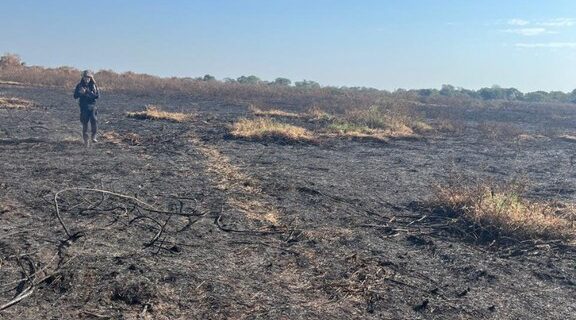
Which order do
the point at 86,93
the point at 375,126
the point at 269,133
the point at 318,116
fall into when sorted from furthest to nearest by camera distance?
the point at 318,116 → the point at 375,126 → the point at 269,133 → the point at 86,93

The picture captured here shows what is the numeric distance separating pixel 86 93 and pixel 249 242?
25.3ft

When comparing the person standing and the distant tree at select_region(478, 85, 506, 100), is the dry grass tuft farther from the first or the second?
the distant tree at select_region(478, 85, 506, 100)

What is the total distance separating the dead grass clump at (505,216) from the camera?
24.5ft

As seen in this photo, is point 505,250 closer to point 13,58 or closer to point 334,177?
point 334,177

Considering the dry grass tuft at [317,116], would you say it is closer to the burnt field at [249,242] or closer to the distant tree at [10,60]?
the burnt field at [249,242]

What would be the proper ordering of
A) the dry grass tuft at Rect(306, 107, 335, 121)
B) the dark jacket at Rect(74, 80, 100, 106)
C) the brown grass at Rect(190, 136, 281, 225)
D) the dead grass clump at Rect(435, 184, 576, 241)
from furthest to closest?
1. the dry grass tuft at Rect(306, 107, 335, 121)
2. the dark jacket at Rect(74, 80, 100, 106)
3. the brown grass at Rect(190, 136, 281, 225)
4. the dead grass clump at Rect(435, 184, 576, 241)

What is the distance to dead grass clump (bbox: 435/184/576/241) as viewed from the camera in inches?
294

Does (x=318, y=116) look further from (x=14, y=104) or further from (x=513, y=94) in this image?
(x=513, y=94)

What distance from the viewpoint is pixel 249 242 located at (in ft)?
21.5

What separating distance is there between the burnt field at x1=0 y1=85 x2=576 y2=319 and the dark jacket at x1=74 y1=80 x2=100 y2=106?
1.10 meters

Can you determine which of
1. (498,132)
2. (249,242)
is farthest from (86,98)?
(498,132)

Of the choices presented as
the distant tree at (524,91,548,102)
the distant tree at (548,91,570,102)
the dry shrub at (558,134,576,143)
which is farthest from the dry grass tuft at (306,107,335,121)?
the distant tree at (548,91,570,102)

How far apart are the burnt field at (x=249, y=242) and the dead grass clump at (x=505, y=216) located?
16cm

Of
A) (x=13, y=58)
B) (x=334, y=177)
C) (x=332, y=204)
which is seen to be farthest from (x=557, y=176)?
(x=13, y=58)
